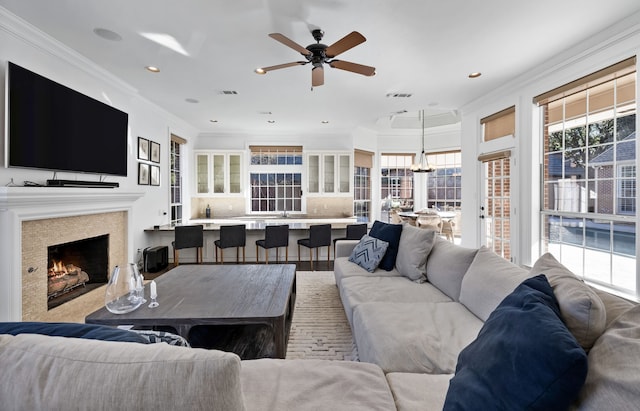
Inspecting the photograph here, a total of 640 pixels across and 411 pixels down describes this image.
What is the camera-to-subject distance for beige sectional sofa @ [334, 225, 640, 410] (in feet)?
2.38

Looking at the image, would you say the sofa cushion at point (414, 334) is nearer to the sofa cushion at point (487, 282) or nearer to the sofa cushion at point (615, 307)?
the sofa cushion at point (487, 282)

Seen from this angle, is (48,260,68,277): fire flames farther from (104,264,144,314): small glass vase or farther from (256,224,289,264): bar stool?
(256,224,289,264): bar stool

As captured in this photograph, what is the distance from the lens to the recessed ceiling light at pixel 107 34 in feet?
8.83

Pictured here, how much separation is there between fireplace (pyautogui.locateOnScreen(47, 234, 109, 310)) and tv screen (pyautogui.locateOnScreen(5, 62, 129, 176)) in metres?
0.89

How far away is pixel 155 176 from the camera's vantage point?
500 centimetres

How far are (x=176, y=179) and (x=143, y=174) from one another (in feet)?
5.18

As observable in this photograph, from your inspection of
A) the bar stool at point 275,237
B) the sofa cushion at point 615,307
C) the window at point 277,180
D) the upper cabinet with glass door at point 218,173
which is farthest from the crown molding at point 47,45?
the sofa cushion at point 615,307

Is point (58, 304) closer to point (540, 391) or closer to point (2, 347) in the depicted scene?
point (2, 347)

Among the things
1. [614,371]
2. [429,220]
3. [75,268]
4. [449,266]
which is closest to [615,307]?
[614,371]

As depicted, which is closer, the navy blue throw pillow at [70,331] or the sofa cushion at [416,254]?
the navy blue throw pillow at [70,331]

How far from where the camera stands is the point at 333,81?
394 cm

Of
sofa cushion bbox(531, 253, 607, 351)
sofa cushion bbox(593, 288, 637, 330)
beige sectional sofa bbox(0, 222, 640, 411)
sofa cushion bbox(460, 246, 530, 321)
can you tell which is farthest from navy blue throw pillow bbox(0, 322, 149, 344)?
sofa cushion bbox(460, 246, 530, 321)

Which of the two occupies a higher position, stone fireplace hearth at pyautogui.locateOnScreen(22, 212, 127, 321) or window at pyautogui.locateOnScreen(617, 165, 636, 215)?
window at pyautogui.locateOnScreen(617, 165, 636, 215)

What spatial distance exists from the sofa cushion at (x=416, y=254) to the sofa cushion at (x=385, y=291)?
91 millimetres
